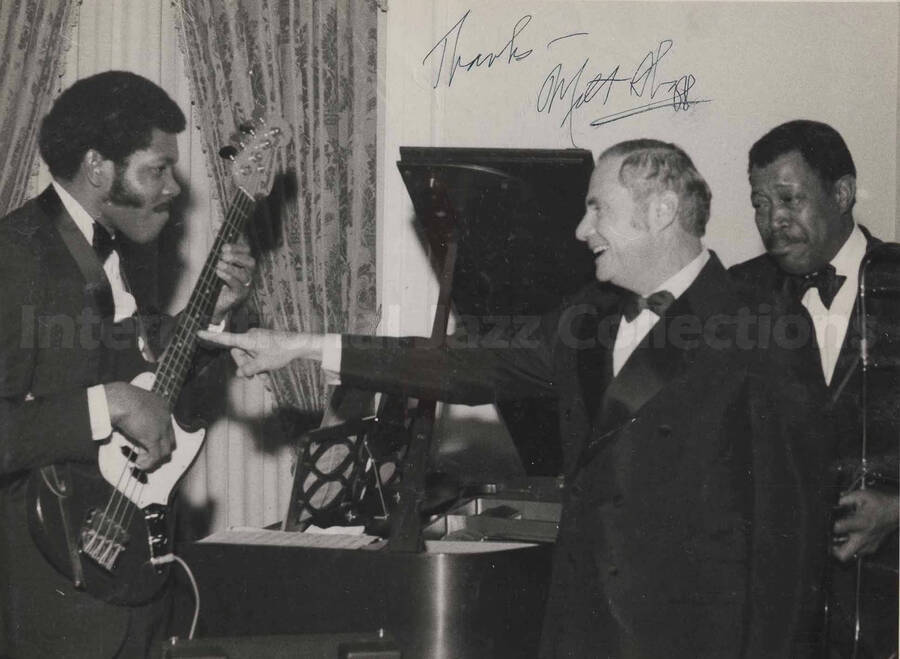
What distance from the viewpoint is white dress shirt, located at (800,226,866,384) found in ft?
8.47

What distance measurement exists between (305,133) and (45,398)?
6.02 ft

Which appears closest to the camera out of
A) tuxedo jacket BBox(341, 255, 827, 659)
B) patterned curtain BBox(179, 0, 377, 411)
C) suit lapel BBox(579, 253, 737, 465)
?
tuxedo jacket BBox(341, 255, 827, 659)

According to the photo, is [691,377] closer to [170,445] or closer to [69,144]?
[170,445]

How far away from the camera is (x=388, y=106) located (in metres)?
3.84

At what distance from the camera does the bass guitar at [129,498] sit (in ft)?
7.43

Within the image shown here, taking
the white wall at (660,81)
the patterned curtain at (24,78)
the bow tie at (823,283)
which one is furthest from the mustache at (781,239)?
the patterned curtain at (24,78)

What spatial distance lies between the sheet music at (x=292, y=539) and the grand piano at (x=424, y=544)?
0.06ft

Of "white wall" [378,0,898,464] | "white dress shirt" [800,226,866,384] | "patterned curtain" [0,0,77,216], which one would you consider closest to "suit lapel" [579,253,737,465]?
"white dress shirt" [800,226,866,384]

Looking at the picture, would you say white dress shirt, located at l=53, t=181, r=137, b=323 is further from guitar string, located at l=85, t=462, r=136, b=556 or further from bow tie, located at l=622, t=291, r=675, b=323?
bow tie, located at l=622, t=291, r=675, b=323

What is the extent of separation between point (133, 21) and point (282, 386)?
158cm

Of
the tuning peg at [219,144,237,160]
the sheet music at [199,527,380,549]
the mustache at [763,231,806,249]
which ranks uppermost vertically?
the tuning peg at [219,144,237,160]

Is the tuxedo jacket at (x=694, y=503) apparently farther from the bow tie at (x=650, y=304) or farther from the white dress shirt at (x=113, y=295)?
the white dress shirt at (x=113, y=295)

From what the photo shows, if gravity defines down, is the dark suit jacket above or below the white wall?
below
